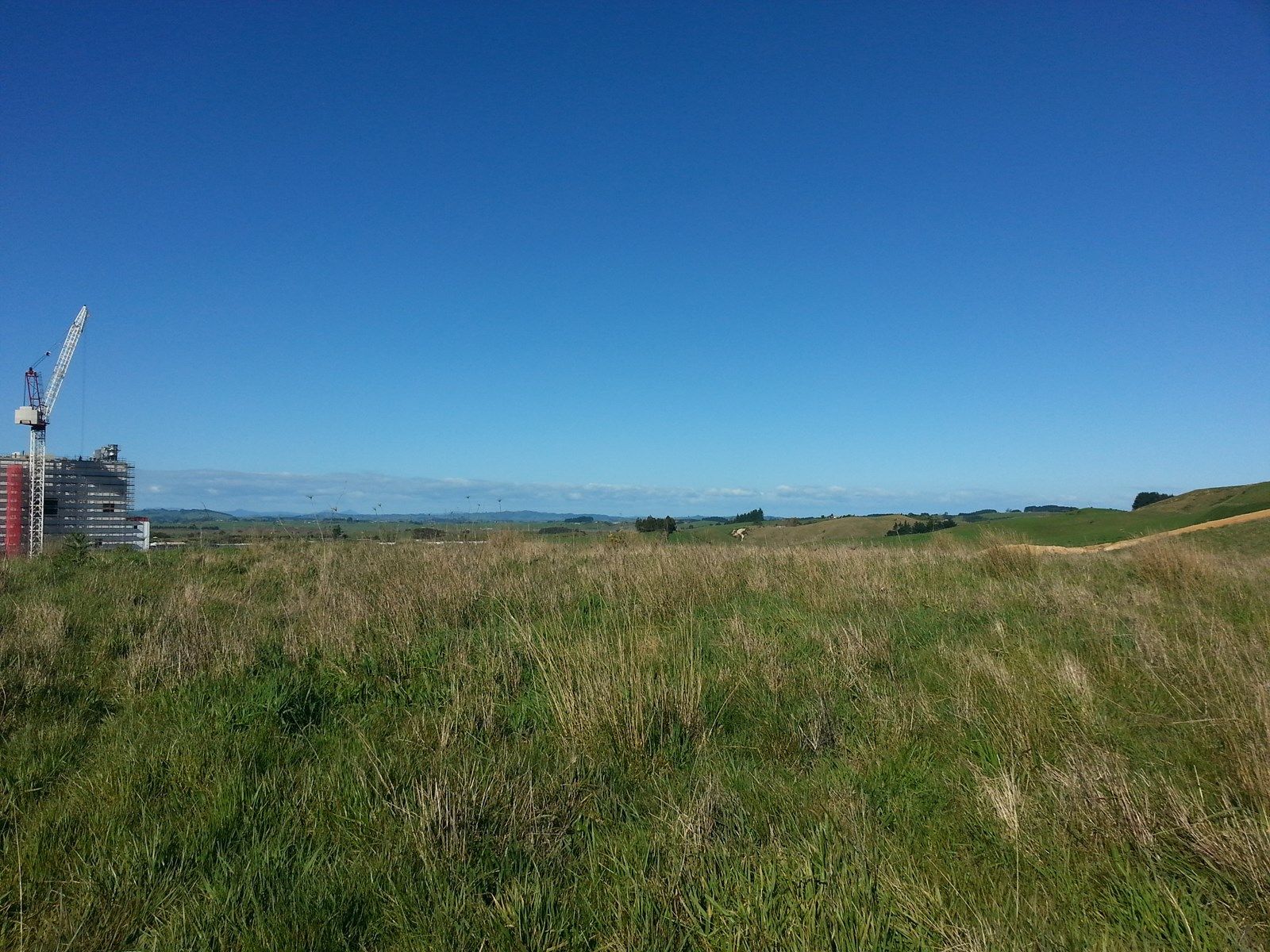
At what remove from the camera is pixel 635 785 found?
338 centimetres

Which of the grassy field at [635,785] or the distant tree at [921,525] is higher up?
the distant tree at [921,525]

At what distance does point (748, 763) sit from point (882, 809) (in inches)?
29.0

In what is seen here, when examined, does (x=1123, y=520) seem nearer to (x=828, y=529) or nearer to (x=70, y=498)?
(x=828, y=529)

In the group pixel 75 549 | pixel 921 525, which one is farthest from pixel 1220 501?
pixel 75 549

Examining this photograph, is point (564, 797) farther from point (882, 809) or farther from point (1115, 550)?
point (1115, 550)

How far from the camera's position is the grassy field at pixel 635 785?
2.29 metres

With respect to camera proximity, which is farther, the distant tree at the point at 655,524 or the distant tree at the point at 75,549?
the distant tree at the point at 655,524

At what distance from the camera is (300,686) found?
481 centimetres

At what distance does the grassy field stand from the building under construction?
172ft

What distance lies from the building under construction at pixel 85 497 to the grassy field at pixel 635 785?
52401 millimetres

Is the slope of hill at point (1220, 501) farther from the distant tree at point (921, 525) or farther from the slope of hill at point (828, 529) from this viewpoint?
the slope of hill at point (828, 529)

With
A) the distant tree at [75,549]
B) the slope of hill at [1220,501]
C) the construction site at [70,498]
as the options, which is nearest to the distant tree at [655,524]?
the distant tree at [75,549]

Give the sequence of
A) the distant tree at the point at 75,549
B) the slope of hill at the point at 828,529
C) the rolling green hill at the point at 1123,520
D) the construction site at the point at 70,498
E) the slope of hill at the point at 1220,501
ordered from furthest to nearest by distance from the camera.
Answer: the construction site at the point at 70,498 < the slope of hill at the point at 828,529 < the slope of hill at the point at 1220,501 < the rolling green hill at the point at 1123,520 < the distant tree at the point at 75,549

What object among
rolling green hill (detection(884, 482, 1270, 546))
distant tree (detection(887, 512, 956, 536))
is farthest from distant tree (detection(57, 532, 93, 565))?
distant tree (detection(887, 512, 956, 536))
